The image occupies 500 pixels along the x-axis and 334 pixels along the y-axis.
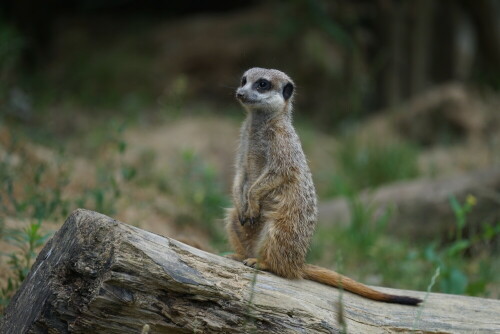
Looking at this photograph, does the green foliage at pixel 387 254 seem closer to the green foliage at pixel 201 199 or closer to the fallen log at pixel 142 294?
the green foliage at pixel 201 199

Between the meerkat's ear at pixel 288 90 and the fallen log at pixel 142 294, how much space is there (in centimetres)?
123

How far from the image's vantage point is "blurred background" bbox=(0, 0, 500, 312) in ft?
18.0

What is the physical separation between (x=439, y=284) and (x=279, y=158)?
1676 millimetres

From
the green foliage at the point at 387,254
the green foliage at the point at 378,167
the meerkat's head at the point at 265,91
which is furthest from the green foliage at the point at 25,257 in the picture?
the green foliage at the point at 378,167

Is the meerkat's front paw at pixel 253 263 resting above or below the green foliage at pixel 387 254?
below

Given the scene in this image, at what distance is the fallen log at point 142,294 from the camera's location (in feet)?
7.34

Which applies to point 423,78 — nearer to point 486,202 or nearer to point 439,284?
point 486,202

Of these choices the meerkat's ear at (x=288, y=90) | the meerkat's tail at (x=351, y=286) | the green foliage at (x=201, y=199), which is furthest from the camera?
the green foliage at (x=201, y=199)

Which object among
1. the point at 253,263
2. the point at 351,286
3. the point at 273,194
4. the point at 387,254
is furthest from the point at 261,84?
the point at 387,254

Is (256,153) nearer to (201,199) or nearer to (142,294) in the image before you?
(142,294)

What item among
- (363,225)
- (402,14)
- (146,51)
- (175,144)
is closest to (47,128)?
(175,144)

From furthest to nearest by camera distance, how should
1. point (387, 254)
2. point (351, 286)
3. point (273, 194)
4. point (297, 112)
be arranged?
point (297, 112) → point (387, 254) → point (273, 194) → point (351, 286)

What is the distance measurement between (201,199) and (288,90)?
2.39 m

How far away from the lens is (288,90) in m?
3.59
